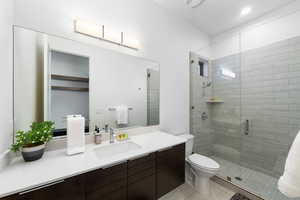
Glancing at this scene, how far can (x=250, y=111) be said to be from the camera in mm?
2318

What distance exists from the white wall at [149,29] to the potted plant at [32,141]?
930 mm

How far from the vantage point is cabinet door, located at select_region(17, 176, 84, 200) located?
0.76m

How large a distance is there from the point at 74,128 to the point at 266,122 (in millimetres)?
2910

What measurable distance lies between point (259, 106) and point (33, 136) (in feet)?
10.4

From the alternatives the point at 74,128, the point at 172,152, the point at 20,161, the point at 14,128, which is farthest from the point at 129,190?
→ the point at 14,128

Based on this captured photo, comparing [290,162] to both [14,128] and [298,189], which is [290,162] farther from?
[14,128]

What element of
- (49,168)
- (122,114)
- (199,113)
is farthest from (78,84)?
(199,113)

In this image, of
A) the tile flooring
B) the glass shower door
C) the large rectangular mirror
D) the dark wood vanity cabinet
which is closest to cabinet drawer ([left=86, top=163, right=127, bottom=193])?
the dark wood vanity cabinet

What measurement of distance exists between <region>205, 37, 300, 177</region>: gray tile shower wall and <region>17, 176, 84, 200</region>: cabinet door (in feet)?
8.74

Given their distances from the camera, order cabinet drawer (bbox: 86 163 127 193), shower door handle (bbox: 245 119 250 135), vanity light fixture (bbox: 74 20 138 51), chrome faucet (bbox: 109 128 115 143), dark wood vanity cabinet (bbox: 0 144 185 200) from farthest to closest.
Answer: shower door handle (bbox: 245 119 250 135) < chrome faucet (bbox: 109 128 115 143) < vanity light fixture (bbox: 74 20 138 51) < cabinet drawer (bbox: 86 163 127 193) < dark wood vanity cabinet (bbox: 0 144 185 200)

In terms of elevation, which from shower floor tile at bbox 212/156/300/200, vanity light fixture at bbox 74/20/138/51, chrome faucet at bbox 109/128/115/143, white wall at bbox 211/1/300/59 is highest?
white wall at bbox 211/1/300/59

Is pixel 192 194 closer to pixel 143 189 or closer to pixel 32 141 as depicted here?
pixel 143 189

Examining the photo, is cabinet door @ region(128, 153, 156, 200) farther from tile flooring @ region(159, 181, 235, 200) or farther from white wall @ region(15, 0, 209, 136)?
white wall @ region(15, 0, 209, 136)

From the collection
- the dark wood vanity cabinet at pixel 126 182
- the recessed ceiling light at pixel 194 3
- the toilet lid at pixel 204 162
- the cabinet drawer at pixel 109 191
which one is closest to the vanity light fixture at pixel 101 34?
the recessed ceiling light at pixel 194 3
